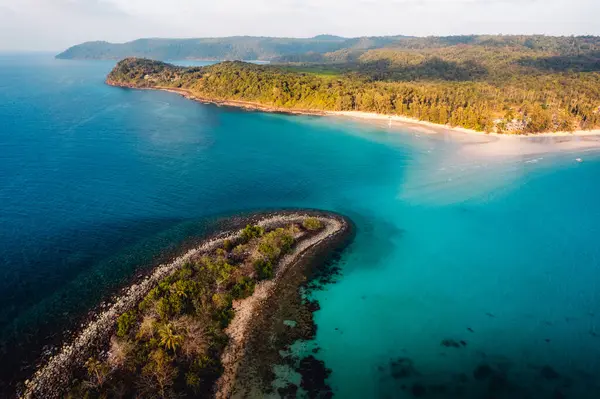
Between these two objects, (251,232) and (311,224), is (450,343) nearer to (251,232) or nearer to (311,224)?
(311,224)

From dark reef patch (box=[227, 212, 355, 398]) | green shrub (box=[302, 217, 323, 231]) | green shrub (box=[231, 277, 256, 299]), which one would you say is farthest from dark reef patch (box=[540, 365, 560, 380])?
green shrub (box=[302, 217, 323, 231])

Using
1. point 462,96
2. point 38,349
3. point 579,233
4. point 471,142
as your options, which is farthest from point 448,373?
point 462,96

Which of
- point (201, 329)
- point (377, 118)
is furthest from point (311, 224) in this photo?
point (377, 118)

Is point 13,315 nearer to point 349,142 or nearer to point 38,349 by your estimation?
point 38,349

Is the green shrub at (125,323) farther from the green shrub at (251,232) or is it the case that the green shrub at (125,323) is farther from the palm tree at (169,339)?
the green shrub at (251,232)

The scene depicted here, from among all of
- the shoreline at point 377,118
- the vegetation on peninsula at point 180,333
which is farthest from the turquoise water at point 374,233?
the shoreline at point 377,118
